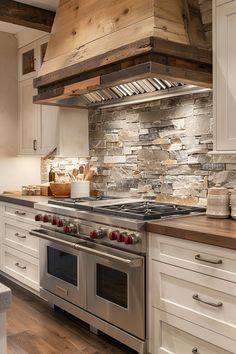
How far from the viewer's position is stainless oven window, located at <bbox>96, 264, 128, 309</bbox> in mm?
2749

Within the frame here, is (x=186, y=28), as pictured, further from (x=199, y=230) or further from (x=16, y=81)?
(x=16, y=81)

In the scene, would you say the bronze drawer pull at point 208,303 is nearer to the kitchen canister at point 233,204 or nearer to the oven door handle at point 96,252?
the oven door handle at point 96,252

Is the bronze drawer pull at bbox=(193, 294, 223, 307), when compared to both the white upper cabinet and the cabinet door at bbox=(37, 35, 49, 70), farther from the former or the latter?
the cabinet door at bbox=(37, 35, 49, 70)

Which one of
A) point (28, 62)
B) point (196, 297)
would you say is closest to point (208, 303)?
point (196, 297)

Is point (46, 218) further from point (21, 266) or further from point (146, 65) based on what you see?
point (146, 65)

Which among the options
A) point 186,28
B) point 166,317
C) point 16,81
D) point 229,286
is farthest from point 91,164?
point 229,286

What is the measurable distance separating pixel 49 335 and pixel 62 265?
1.76 feet

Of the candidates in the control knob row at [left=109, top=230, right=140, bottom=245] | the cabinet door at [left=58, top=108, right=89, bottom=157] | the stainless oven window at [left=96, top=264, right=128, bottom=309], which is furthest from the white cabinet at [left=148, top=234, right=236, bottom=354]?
the cabinet door at [left=58, top=108, right=89, bottom=157]

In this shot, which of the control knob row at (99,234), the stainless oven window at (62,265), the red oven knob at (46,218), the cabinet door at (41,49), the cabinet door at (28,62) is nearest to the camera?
the control knob row at (99,234)

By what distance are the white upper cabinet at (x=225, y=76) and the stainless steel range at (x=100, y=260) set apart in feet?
1.93

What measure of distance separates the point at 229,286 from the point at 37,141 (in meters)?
2.97

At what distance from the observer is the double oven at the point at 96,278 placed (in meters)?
2.64

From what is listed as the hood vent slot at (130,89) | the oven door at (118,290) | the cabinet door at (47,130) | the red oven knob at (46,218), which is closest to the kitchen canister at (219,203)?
the oven door at (118,290)

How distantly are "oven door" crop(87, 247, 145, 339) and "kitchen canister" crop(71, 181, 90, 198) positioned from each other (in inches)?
40.7
